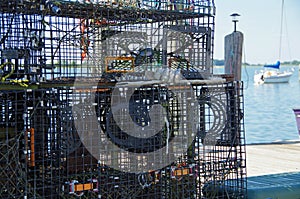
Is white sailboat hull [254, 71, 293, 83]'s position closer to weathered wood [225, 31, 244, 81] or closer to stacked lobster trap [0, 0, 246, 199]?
weathered wood [225, 31, 244, 81]

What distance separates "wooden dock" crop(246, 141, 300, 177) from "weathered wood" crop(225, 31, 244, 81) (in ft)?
4.88

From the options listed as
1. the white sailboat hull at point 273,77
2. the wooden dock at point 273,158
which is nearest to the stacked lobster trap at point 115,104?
the wooden dock at point 273,158

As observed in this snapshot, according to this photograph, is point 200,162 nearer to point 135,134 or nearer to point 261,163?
point 135,134

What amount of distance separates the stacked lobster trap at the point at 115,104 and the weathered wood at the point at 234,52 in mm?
1230

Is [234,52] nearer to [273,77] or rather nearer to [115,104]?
[115,104]

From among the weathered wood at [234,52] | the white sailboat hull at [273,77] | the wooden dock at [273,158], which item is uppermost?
the weathered wood at [234,52]

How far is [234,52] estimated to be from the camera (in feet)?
28.0

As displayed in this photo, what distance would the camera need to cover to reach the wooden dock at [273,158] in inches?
362

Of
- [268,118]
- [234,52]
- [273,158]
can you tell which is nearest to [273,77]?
[268,118]

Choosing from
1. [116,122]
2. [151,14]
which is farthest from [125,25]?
[116,122]

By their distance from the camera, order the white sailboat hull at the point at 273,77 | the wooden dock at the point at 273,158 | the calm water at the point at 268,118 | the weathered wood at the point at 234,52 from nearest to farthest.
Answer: the weathered wood at the point at 234,52, the wooden dock at the point at 273,158, the calm water at the point at 268,118, the white sailboat hull at the point at 273,77

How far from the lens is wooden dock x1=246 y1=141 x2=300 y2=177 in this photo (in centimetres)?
919

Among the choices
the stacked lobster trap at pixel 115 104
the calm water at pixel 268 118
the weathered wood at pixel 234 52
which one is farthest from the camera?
the calm water at pixel 268 118

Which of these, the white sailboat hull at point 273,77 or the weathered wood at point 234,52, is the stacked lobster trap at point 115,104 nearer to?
the weathered wood at point 234,52
